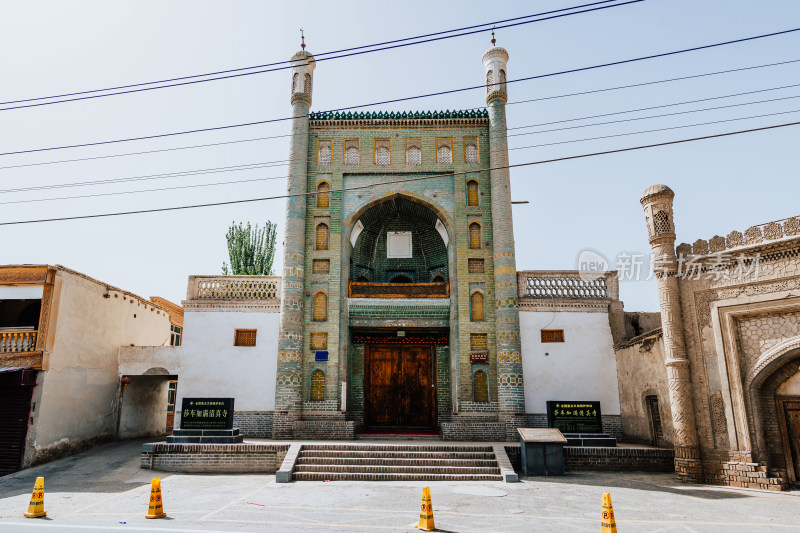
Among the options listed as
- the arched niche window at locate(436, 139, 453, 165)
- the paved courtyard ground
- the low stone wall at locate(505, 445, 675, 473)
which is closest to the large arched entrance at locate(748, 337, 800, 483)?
the paved courtyard ground

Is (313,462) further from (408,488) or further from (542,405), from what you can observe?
(542,405)

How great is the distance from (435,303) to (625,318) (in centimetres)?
596

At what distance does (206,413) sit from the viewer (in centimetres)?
1409

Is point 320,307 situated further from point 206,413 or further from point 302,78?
point 302,78

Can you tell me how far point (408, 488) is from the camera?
418 inches

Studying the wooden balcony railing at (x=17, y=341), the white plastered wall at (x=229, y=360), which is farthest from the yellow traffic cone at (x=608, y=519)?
the wooden balcony railing at (x=17, y=341)

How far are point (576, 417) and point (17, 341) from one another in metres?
15.7

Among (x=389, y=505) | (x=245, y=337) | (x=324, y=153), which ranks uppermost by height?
(x=324, y=153)

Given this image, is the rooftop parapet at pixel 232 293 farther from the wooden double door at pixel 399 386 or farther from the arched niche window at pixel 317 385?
the wooden double door at pixel 399 386

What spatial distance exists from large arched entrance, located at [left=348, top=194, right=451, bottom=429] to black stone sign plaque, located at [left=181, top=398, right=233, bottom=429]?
4.74 m

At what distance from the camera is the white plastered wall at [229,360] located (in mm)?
16000

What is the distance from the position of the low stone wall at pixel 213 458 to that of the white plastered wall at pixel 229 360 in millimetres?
2618

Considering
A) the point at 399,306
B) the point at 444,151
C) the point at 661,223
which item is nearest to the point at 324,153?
the point at 444,151

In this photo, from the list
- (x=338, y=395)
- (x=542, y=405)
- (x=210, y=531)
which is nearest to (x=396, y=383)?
(x=338, y=395)
